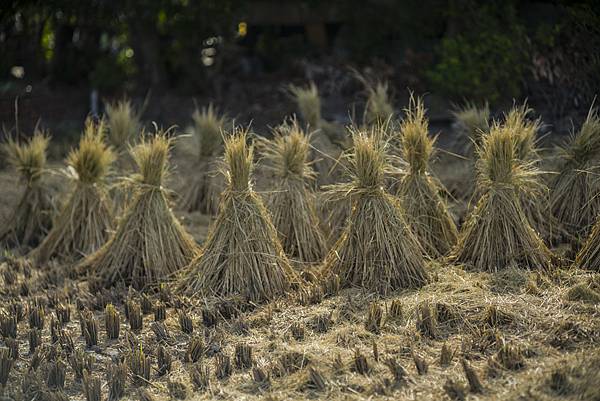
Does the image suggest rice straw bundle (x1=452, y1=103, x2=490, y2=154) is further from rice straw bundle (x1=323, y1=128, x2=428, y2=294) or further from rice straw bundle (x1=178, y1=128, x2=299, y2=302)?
rice straw bundle (x1=178, y1=128, x2=299, y2=302)

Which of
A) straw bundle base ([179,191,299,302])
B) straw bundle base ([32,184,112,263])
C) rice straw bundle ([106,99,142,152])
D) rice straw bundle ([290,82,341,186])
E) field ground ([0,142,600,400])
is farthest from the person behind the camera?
rice straw bundle ([106,99,142,152])

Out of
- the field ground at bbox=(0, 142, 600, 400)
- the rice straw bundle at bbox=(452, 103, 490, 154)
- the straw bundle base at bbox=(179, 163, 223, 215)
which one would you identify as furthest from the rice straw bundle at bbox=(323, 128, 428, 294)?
the straw bundle base at bbox=(179, 163, 223, 215)

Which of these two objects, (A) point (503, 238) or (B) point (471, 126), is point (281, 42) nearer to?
(B) point (471, 126)

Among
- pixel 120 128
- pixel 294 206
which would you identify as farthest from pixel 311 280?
pixel 120 128

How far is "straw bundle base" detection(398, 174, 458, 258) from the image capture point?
17.6ft

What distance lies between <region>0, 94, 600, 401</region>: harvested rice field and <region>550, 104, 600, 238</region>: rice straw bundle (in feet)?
0.04

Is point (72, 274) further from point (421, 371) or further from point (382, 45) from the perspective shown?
point (382, 45)

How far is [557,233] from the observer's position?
5590 millimetres

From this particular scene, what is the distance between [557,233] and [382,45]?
5.66m

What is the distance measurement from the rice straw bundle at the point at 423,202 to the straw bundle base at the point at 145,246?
137 centimetres

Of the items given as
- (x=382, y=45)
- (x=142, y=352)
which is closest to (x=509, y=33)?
(x=382, y=45)

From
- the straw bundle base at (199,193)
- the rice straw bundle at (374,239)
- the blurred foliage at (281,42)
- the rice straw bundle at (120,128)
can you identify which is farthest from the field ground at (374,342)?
the blurred foliage at (281,42)

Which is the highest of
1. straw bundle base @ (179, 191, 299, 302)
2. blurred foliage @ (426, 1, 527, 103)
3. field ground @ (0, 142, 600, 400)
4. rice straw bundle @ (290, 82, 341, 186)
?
blurred foliage @ (426, 1, 527, 103)

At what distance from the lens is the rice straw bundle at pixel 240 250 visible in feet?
16.3
